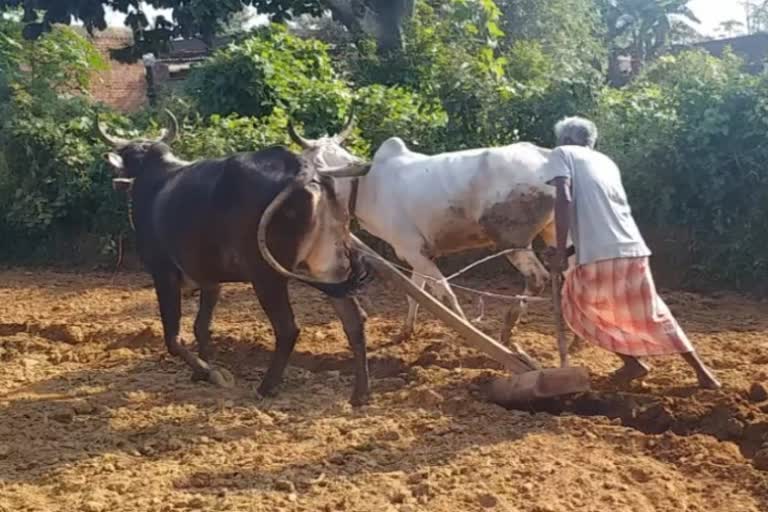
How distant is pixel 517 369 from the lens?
544cm

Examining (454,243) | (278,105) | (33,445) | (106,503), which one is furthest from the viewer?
(278,105)

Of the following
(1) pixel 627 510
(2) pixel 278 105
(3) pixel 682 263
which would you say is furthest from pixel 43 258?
(1) pixel 627 510

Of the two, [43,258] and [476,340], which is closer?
[476,340]

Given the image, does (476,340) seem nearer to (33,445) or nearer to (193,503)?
(193,503)

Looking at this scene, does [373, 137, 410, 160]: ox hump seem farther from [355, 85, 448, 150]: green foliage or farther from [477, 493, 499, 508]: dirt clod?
[477, 493, 499, 508]: dirt clod

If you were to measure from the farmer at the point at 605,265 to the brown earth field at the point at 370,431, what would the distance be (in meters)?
0.34

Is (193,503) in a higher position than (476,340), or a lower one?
lower

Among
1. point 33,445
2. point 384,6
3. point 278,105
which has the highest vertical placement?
point 384,6

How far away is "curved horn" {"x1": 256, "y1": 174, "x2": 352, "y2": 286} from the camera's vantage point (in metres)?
5.37

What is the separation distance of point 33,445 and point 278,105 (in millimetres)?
7470

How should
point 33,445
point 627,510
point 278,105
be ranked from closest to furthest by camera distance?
point 627,510 → point 33,445 → point 278,105

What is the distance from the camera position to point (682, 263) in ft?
31.7

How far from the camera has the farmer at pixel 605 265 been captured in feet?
17.5

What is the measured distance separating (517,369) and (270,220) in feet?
5.51
